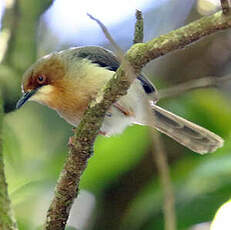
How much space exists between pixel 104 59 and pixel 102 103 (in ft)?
4.62

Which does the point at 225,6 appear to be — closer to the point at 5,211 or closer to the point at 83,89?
the point at 5,211

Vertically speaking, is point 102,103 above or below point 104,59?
below

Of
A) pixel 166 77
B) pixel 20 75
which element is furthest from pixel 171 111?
pixel 20 75

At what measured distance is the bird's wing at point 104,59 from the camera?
145 inches

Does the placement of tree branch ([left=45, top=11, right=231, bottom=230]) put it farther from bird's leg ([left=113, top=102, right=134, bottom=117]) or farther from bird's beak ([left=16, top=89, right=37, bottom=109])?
bird's leg ([left=113, top=102, right=134, bottom=117])

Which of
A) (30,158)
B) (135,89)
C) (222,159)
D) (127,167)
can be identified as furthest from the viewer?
(30,158)

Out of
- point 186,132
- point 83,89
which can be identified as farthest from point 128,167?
point 186,132

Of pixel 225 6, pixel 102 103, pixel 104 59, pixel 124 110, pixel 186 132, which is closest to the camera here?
pixel 225 6

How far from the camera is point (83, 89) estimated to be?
11.4 feet

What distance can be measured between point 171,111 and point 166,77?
277 millimetres

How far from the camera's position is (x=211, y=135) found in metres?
3.66

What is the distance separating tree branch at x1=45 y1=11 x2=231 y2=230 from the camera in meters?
1.99

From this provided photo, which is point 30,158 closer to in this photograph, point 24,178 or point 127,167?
point 24,178

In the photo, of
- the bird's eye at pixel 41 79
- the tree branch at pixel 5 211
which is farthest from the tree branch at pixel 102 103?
the bird's eye at pixel 41 79
